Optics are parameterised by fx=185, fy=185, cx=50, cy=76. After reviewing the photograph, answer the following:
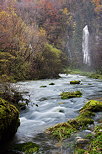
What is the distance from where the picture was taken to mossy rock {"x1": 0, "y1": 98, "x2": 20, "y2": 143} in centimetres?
480

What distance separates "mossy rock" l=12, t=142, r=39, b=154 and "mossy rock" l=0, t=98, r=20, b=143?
443 mm

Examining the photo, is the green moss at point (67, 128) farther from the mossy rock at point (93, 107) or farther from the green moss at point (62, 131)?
the mossy rock at point (93, 107)

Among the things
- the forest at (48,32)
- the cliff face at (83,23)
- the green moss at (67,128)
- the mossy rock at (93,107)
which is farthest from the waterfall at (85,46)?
the green moss at (67,128)

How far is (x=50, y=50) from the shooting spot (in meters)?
30.0

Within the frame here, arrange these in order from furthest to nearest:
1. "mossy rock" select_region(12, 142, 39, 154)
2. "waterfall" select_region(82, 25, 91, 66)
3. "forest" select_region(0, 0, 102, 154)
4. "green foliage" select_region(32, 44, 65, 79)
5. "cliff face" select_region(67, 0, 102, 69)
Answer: "cliff face" select_region(67, 0, 102, 69) → "waterfall" select_region(82, 25, 91, 66) → "green foliage" select_region(32, 44, 65, 79) → "forest" select_region(0, 0, 102, 154) → "mossy rock" select_region(12, 142, 39, 154)

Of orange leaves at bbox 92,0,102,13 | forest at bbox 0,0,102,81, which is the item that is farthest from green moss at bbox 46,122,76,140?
orange leaves at bbox 92,0,102,13

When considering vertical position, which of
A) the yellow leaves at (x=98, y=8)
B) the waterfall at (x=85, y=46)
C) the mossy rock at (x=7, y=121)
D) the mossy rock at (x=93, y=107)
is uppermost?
the yellow leaves at (x=98, y=8)

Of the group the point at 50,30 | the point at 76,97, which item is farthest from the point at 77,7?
the point at 76,97

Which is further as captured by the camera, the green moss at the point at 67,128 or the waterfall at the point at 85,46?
the waterfall at the point at 85,46

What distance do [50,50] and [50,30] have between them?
93.8 ft

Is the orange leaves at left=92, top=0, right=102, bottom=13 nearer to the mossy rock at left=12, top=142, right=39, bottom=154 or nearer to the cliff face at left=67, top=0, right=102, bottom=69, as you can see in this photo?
the cliff face at left=67, top=0, right=102, bottom=69

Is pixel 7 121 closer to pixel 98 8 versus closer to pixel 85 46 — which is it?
pixel 85 46

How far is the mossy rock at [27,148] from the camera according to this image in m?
4.36

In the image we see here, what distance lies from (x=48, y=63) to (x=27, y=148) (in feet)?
82.0
